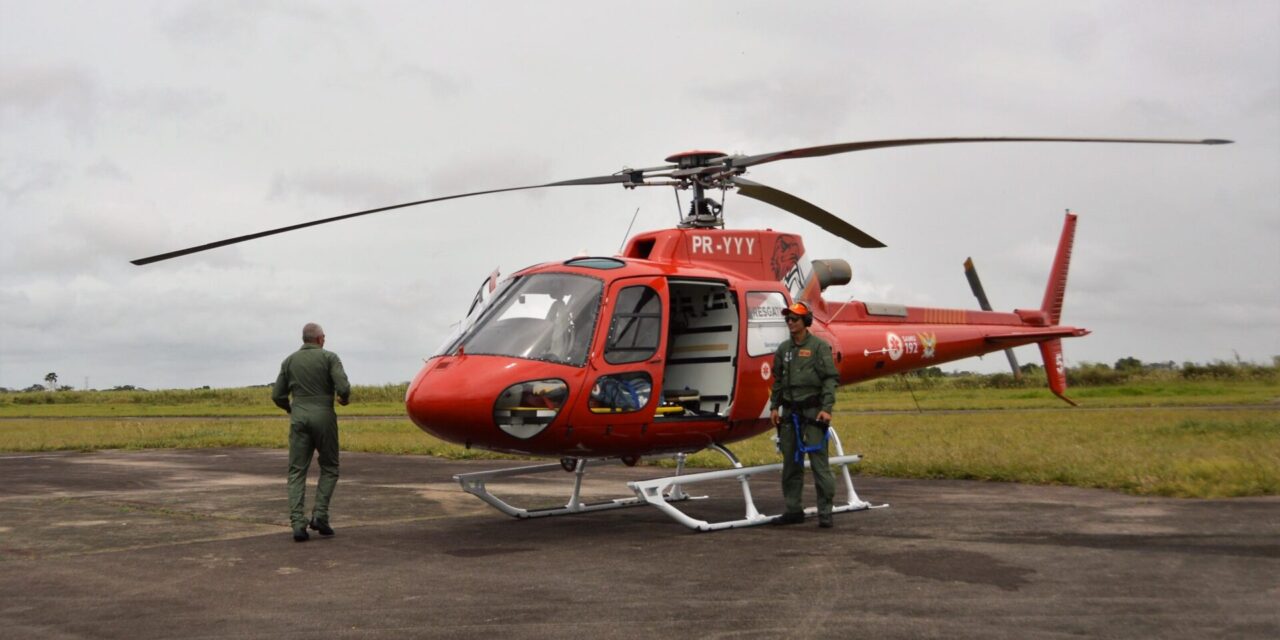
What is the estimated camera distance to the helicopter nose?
359 inches

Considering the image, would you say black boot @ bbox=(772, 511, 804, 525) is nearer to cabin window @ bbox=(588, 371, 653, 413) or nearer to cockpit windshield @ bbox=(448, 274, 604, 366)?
cabin window @ bbox=(588, 371, 653, 413)

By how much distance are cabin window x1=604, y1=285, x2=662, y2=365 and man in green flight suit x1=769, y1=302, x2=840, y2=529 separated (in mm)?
1359

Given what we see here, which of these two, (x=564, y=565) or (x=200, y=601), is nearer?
(x=200, y=601)

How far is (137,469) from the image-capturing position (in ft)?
61.3

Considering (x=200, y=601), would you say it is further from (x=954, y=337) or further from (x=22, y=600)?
(x=954, y=337)

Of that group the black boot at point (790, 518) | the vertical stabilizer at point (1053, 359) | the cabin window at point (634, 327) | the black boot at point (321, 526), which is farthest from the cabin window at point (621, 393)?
the vertical stabilizer at point (1053, 359)

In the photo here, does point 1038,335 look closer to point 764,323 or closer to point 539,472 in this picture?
point 764,323

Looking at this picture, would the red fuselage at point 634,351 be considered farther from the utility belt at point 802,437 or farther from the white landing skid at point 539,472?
the white landing skid at point 539,472

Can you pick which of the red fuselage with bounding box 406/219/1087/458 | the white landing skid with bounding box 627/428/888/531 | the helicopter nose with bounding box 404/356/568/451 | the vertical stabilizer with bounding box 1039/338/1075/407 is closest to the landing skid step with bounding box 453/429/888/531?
the white landing skid with bounding box 627/428/888/531

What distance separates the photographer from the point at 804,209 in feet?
39.3

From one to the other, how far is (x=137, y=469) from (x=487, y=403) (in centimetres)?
1242

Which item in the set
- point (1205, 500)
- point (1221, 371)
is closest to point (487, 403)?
point (1205, 500)

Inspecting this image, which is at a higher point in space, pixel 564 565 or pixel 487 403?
pixel 487 403

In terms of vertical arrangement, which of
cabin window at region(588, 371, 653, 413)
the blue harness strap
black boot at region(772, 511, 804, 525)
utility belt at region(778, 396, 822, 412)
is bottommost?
black boot at region(772, 511, 804, 525)
